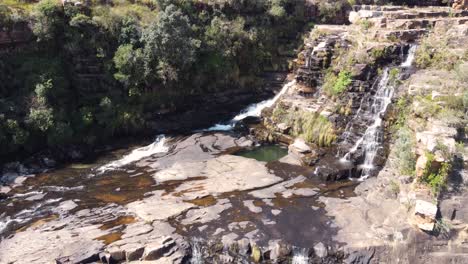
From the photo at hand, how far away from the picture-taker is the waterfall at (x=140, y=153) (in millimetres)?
26734

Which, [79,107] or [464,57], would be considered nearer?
[464,57]

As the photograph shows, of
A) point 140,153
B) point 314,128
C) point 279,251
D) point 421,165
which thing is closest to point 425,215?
point 421,165

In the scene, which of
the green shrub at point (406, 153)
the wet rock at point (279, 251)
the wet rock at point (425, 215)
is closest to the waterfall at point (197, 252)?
the wet rock at point (279, 251)

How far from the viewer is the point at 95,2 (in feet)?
114

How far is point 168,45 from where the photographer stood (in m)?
30.1

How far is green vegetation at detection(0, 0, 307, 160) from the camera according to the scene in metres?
27.5

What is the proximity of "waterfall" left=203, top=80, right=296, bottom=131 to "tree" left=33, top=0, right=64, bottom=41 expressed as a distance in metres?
13.8

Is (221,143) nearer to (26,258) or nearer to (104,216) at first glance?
(104,216)

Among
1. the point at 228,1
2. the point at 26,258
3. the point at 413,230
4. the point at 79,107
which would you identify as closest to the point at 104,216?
the point at 26,258

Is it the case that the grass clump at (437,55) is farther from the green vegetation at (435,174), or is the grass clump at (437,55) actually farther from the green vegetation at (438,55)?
the green vegetation at (435,174)

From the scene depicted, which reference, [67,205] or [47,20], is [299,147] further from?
[47,20]

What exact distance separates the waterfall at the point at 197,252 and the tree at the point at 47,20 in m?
20.6

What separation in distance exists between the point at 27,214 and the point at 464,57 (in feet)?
93.4

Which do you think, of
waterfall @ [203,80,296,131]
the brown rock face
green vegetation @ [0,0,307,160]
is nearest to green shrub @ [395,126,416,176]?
waterfall @ [203,80,296,131]
